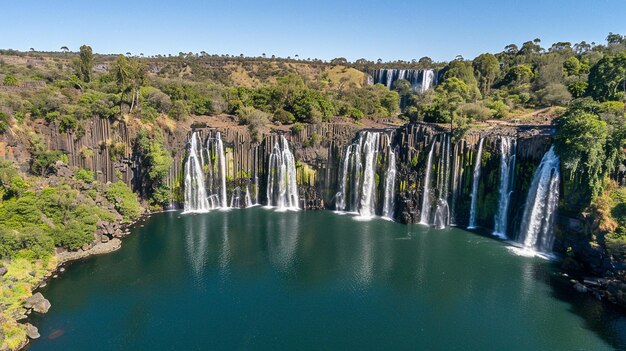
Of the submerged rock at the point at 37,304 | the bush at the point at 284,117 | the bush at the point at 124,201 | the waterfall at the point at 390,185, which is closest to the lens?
the submerged rock at the point at 37,304

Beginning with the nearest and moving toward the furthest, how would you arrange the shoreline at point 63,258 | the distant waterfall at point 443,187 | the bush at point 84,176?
1. the shoreline at point 63,258
2. the distant waterfall at point 443,187
3. the bush at point 84,176

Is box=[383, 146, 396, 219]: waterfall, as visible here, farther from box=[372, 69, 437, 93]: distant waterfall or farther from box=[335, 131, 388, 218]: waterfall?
box=[372, 69, 437, 93]: distant waterfall

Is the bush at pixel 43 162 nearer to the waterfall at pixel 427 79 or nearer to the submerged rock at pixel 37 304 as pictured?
the submerged rock at pixel 37 304

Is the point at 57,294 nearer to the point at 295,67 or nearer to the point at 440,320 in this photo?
the point at 440,320

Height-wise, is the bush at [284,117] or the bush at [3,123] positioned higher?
the bush at [284,117]

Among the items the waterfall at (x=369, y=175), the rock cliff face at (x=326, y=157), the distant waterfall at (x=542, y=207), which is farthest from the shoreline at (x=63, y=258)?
the distant waterfall at (x=542, y=207)

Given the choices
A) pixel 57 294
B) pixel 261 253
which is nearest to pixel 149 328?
pixel 57 294

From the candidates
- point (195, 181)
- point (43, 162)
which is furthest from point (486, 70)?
point (43, 162)

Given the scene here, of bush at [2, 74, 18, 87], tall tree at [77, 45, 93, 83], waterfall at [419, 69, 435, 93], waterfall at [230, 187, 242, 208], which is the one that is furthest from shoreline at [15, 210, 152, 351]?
waterfall at [419, 69, 435, 93]

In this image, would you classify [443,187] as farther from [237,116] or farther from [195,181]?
[237,116]
